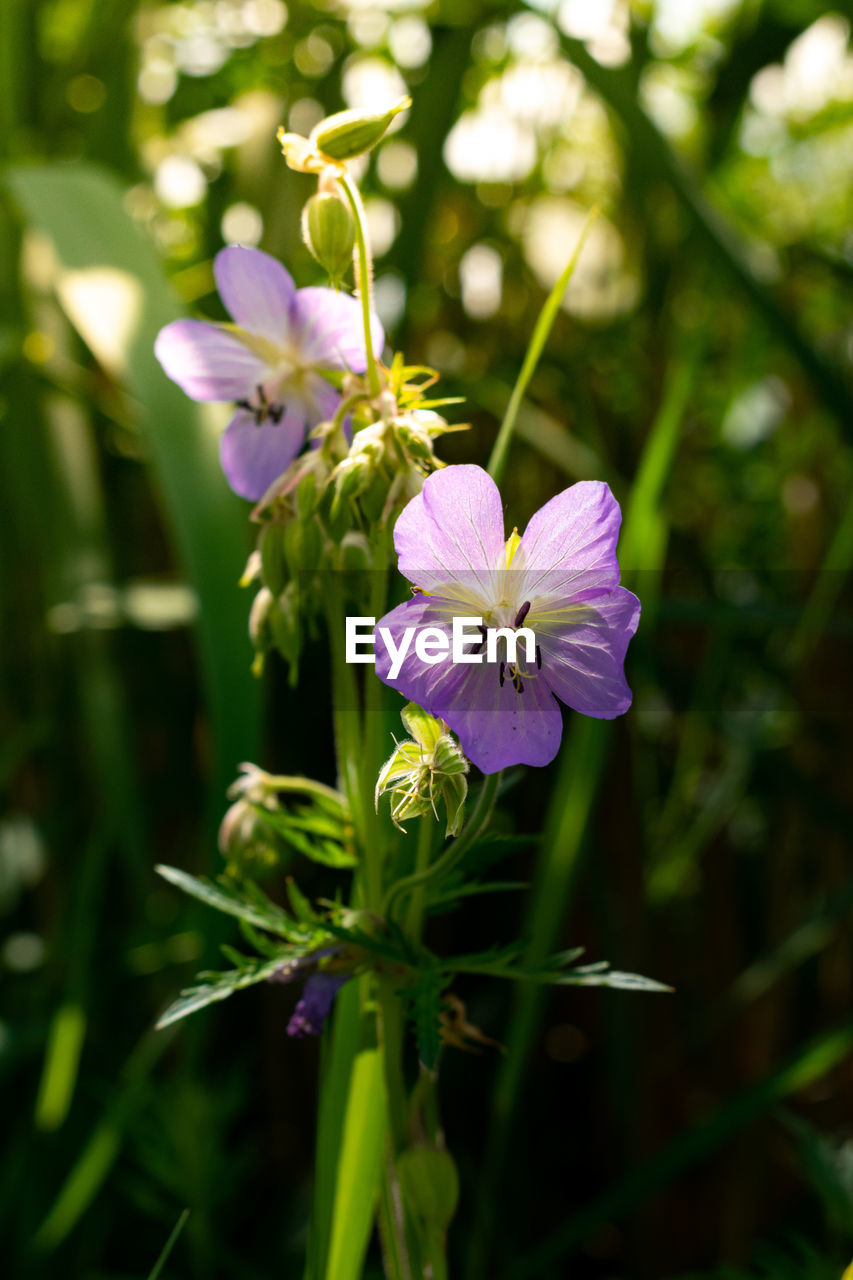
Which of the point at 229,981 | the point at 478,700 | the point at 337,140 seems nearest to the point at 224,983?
the point at 229,981

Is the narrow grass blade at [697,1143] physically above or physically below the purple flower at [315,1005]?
below

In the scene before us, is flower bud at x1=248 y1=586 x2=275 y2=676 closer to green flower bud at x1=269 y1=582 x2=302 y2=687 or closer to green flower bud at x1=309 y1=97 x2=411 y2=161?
green flower bud at x1=269 y1=582 x2=302 y2=687

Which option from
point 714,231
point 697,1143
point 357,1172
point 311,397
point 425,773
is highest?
point 714,231

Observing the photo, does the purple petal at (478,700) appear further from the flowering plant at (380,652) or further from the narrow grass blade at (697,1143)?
the narrow grass blade at (697,1143)

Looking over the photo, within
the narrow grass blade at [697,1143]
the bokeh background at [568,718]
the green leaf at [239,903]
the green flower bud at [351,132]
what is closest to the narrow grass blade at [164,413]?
the bokeh background at [568,718]

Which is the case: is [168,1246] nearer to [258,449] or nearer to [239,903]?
[239,903]

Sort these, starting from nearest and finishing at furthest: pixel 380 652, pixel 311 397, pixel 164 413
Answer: pixel 380 652
pixel 311 397
pixel 164 413
